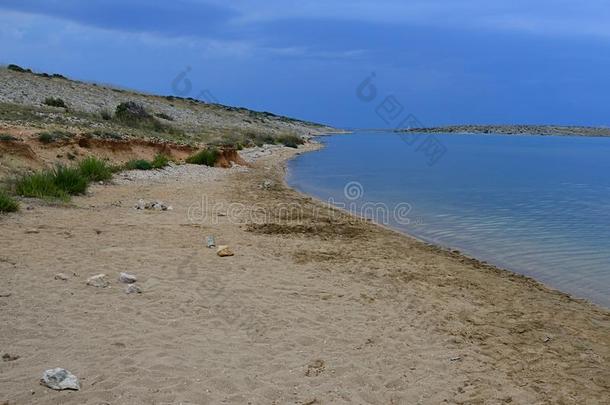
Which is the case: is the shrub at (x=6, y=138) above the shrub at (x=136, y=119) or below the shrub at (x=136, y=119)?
below

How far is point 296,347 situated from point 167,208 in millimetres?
7684

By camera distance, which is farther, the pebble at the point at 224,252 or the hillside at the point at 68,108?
the hillside at the point at 68,108

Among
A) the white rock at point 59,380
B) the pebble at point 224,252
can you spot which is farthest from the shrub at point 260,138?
the white rock at point 59,380

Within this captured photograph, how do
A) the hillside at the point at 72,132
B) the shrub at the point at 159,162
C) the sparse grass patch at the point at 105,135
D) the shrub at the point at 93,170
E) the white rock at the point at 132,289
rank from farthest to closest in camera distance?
the sparse grass patch at the point at 105,135 → the shrub at the point at 159,162 → the hillside at the point at 72,132 → the shrub at the point at 93,170 → the white rock at the point at 132,289

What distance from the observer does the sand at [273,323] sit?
14.9ft

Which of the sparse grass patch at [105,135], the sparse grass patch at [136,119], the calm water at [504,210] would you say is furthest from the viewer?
the sparse grass patch at [136,119]

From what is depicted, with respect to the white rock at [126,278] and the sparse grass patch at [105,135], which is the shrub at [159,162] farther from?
the white rock at [126,278]

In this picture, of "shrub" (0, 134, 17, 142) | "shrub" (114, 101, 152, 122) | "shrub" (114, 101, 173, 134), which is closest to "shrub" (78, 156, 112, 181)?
"shrub" (0, 134, 17, 142)

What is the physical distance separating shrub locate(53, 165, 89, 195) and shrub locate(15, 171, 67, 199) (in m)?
0.27

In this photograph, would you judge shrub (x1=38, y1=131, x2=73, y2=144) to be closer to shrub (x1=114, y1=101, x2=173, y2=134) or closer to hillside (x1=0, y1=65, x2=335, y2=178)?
hillside (x1=0, y1=65, x2=335, y2=178)

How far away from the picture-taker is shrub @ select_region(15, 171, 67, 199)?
37.7 ft

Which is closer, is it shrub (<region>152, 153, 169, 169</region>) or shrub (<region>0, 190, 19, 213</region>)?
shrub (<region>0, 190, 19, 213</region>)

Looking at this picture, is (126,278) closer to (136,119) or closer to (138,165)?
(138,165)

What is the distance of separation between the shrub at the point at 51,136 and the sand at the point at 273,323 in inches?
319
